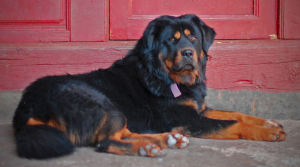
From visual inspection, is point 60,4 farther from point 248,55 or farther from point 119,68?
point 248,55

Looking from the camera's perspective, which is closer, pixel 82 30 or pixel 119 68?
pixel 119 68

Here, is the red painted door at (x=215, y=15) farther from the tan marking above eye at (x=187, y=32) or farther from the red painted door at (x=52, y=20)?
the tan marking above eye at (x=187, y=32)

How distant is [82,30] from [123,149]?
2312mm

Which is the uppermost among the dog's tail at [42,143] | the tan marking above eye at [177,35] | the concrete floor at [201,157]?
the tan marking above eye at [177,35]

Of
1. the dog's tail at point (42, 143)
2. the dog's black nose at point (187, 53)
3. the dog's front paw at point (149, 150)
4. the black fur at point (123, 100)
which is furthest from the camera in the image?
the dog's black nose at point (187, 53)

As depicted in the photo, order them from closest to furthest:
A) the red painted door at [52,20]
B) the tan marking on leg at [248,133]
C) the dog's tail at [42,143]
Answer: the dog's tail at [42,143]
the tan marking on leg at [248,133]
the red painted door at [52,20]

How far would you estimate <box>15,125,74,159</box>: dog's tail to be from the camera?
217 centimetres

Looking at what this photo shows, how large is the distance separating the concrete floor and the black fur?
0.12 metres

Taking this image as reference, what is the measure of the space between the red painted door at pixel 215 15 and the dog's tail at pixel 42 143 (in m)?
2.19

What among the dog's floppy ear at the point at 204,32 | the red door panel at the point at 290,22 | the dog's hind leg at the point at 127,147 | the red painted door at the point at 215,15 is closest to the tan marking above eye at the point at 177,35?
the dog's floppy ear at the point at 204,32

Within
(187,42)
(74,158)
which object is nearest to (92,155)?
(74,158)

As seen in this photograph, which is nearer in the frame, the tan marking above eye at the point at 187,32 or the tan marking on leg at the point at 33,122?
the tan marking on leg at the point at 33,122

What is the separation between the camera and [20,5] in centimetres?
405

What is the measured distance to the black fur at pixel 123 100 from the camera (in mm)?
2527
